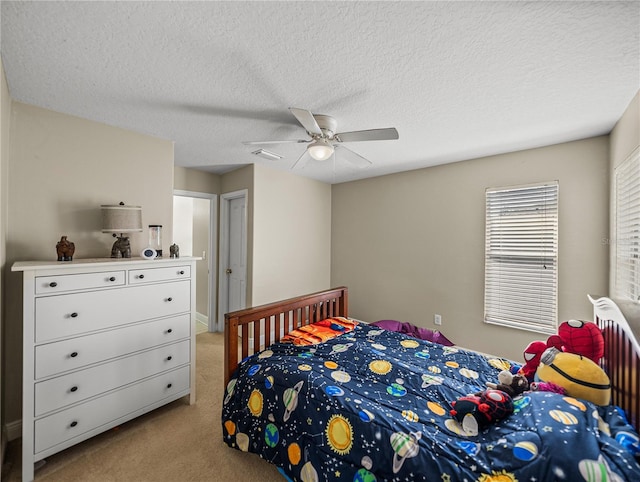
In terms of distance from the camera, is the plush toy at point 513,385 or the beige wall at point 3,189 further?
the beige wall at point 3,189

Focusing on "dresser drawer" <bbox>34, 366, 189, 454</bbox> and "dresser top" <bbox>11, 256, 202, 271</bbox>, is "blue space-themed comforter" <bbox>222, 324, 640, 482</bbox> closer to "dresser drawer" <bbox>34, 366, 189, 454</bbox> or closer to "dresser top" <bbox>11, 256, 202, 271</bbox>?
"dresser drawer" <bbox>34, 366, 189, 454</bbox>

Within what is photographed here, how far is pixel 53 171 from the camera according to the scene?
212 centimetres

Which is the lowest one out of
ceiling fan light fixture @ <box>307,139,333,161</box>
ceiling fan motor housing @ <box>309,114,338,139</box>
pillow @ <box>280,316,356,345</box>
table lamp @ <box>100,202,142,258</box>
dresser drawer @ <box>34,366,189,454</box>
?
dresser drawer @ <box>34,366,189,454</box>

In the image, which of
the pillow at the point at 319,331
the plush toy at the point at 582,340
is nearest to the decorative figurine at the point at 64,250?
the pillow at the point at 319,331

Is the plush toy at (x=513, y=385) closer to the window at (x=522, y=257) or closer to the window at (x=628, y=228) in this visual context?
the window at (x=628, y=228)

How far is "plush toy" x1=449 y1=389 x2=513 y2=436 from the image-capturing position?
4.22ft

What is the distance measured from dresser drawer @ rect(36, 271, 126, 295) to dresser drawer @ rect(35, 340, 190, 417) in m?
0.57

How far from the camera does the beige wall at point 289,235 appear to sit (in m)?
3.73

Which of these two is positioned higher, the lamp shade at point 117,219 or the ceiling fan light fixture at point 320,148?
the ceiling fan light fixture at point 320,148

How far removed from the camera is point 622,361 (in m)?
1.35

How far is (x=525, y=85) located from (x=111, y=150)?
10.5ft

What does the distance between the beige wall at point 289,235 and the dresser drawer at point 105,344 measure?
1.38 meters

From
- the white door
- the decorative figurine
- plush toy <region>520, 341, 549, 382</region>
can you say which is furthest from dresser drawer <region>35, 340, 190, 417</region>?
plush toy <region>520, 341, 549, 382</region>

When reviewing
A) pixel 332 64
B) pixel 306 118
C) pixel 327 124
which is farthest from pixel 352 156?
pixel 332 64
